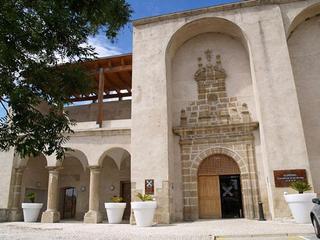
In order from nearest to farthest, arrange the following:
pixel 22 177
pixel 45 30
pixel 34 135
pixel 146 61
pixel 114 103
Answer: pixel 34 135 → pixel 45 30 → pixel 146 61 → pixel 22 177 → pixel 114 103

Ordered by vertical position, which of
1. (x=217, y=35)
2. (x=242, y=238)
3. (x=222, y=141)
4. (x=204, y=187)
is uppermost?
(x=217, y=35)

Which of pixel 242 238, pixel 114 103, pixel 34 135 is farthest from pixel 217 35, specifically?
pixel 34 135

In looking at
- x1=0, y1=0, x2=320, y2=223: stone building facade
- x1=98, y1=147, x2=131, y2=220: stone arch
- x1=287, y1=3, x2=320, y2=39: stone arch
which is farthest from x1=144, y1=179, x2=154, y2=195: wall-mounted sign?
x1=287, y1=3, x2=320, y2=39: stone arch

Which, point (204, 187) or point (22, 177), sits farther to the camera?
point (22, 177)

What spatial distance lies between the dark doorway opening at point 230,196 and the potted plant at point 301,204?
2424mm

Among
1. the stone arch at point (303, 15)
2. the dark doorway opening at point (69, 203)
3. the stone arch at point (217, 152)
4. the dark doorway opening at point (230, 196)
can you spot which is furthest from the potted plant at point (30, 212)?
the stone arch at point (303, 15)

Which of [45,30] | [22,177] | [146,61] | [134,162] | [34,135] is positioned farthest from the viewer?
[22,177]

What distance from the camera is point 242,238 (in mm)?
5457

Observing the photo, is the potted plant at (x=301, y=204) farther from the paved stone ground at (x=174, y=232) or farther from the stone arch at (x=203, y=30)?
the stone arch at (x=203, y=30)

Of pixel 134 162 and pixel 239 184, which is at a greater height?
pixel 134 162

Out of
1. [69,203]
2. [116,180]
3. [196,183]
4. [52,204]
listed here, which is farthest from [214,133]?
[69,203]

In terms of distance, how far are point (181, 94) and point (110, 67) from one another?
3.77 metres

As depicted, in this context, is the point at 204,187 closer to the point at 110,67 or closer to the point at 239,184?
the point at 239,184

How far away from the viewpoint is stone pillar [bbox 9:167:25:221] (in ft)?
38.2
